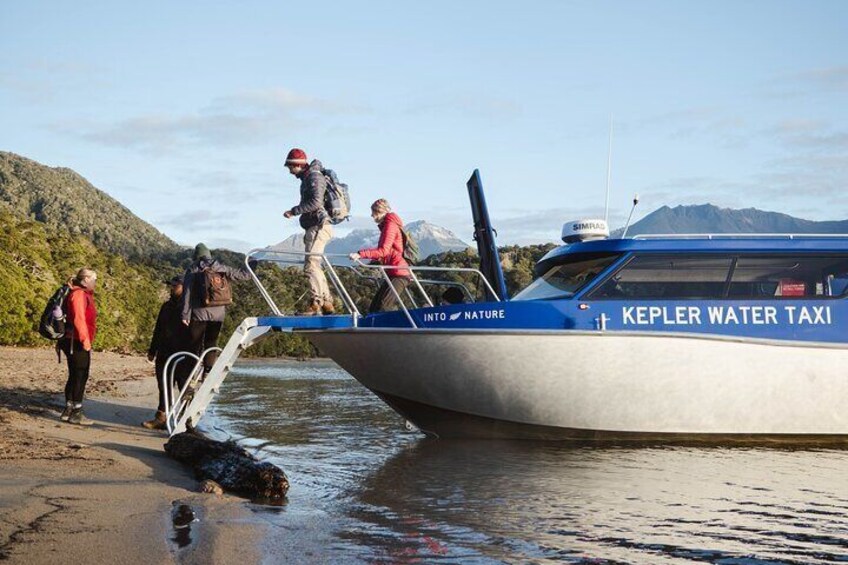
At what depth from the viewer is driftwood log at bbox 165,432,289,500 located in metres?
6.54

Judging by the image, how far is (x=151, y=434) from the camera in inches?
378

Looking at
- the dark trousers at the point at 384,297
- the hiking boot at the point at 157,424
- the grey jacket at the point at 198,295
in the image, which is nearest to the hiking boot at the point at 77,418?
the hiking boot at the point at 157,424

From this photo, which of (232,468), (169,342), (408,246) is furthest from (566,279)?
(232,468)

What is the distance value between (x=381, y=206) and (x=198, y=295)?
2381 millimetres

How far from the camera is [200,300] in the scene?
10.0 metres

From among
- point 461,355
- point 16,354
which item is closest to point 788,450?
point 461,355

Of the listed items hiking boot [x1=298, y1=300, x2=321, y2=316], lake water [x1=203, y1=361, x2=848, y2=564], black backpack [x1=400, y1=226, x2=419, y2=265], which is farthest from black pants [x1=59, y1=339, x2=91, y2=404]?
black backpack [x1=400, y1=226, x2=419, y2=265]

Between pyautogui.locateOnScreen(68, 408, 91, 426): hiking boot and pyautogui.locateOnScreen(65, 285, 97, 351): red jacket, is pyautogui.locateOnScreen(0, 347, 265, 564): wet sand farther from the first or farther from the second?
pyautogui.locateOnScreen(65, 285, 97, 351): red jacket

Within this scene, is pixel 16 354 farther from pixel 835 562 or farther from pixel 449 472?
pixel 835 562

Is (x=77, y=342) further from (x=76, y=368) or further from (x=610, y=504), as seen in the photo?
(x=610, y=504)

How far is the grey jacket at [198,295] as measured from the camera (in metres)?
9.93

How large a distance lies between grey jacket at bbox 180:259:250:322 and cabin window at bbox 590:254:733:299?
4224 millimetres

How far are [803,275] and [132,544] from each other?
8.37 m

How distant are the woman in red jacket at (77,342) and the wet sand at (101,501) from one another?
249mm
